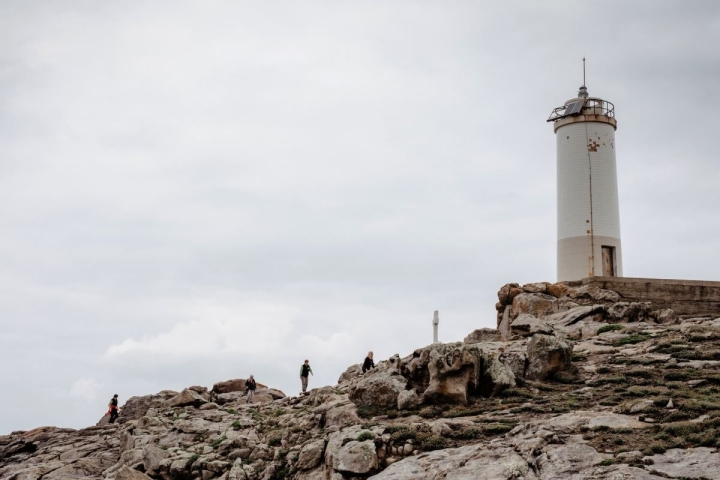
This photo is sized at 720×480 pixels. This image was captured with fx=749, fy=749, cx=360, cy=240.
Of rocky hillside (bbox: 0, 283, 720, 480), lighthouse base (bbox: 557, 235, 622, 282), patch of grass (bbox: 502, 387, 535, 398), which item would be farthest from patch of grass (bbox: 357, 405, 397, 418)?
lighthouse base (bbox: 557, 235, 622, 282)

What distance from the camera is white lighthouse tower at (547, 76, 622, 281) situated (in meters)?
44.5

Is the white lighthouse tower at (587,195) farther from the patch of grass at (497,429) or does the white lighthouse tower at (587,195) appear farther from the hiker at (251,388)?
the patch of grass at (497,429)

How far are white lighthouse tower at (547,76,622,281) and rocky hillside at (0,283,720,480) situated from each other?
3377 mm

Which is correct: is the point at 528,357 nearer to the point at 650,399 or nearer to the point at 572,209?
the point at 650,399

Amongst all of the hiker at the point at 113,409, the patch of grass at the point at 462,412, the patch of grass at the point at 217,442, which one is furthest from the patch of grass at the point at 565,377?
the hiker at the point at 113,409

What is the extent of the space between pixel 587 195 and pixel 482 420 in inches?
979

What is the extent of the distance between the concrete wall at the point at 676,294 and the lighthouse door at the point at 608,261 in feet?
10.5

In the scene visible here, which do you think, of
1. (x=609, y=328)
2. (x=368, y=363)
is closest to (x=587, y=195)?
(x=609, y=328)

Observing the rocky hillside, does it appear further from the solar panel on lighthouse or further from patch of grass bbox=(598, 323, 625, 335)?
the solar panel on lighthouse

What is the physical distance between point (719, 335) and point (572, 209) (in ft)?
49.8

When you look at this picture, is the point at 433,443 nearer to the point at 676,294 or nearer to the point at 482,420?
the point at 482,420

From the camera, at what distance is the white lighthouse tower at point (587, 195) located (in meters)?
44.5

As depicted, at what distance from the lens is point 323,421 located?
2742 cm

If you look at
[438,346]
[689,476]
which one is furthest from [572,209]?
[689,476]
